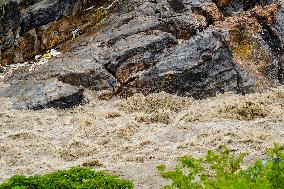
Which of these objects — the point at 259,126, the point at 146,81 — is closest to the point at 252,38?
the point at 146,81

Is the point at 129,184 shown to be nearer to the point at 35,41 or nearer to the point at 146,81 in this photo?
the point at 146,81

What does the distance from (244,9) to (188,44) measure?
449 cm

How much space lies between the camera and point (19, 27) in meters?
24.1

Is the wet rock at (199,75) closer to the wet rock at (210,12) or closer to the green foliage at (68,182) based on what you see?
the wet rock at (210,12)

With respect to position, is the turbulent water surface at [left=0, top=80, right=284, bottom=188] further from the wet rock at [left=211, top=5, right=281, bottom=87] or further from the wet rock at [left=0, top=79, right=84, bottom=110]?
the wet rock at [left=211, top=5, right=281, bottom=87]

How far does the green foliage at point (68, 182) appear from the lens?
8.18m

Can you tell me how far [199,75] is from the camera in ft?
60.8

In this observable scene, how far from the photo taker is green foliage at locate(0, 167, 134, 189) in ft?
26.8

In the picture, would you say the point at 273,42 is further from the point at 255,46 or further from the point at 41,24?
the point at 41,24

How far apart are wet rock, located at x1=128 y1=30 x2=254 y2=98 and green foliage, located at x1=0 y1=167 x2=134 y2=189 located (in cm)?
1022

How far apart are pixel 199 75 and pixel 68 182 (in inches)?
433

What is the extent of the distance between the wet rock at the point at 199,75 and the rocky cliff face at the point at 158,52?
37 mm


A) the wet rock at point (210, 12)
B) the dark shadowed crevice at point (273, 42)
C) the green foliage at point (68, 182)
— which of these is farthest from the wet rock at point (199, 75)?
the green foliage at point (68, 182)

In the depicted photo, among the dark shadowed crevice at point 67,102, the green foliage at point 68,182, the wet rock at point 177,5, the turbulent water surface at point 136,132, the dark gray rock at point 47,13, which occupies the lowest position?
the dark shadowed crevice at point 67,102
